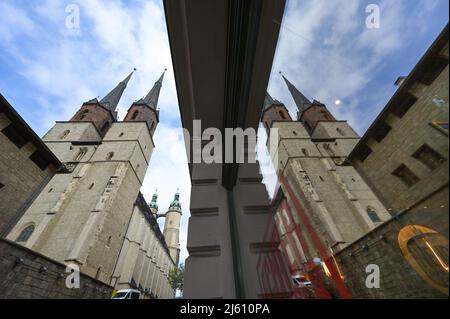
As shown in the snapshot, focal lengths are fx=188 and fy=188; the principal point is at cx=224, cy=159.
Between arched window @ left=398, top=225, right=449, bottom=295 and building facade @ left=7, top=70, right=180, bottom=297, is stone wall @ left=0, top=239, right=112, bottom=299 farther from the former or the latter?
arched window @ left=398, top=225, right=449, bottom=295

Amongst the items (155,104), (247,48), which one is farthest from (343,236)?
(155,104)

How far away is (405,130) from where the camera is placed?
0.93 meters

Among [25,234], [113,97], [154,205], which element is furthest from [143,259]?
[154,205]

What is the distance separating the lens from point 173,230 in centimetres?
4081

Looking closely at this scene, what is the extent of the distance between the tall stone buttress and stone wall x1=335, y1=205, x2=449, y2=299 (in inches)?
437

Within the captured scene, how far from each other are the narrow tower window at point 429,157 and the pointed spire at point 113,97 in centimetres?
2373

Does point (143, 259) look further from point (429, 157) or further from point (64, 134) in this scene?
point (429, 157)

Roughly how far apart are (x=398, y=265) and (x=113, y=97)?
26.2 metres

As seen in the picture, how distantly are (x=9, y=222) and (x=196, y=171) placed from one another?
713 centimetres

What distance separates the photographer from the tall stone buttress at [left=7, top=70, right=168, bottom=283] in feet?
35.4

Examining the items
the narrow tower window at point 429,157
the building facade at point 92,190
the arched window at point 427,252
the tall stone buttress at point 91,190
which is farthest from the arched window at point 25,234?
the narrow tower window at point 429,157

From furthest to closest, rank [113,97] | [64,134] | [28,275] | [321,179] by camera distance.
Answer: [113,97], [64,134], [28,275], [321,179]

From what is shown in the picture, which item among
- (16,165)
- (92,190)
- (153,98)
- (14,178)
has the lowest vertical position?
(14,178)

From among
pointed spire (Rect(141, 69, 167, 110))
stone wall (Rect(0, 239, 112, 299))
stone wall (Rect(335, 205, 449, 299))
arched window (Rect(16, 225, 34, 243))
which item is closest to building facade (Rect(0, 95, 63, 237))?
stone wall (Rect(0, 239, 112, 299))
